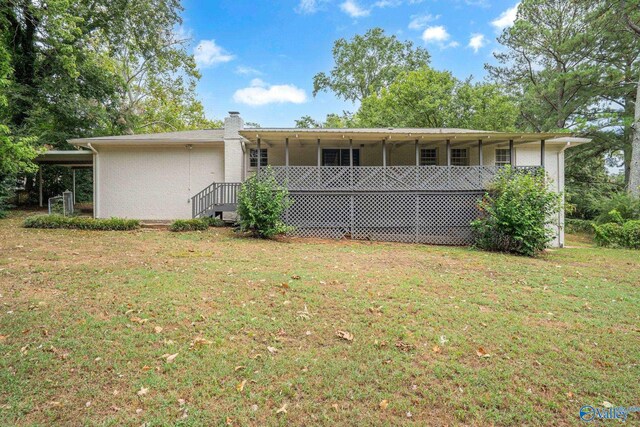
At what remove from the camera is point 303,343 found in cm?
389

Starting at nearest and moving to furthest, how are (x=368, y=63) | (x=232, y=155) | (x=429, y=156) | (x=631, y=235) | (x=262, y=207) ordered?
(x=262, y=207) → (x=631, y=235) → (x=232, y=155) → (x=429, y=156) → (x=368, y=63)

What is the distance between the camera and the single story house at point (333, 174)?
1163 centimetres

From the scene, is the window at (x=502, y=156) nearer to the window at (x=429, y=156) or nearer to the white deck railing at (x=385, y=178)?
the white deck railing at (x=385, y=178)

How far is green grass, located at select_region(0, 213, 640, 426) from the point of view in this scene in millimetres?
2904

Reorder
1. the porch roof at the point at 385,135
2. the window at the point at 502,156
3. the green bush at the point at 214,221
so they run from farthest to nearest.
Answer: the window at the point at 502,156, the green bush at the point at 214,221, the porch roof at the point at 385,135

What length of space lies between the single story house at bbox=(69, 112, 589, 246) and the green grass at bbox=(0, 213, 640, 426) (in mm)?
4735

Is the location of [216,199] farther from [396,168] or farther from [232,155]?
[396,168]

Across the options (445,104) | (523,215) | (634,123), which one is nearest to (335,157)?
(523,215)

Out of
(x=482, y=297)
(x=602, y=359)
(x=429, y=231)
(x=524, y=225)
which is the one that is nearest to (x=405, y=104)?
(x=429, y=231)

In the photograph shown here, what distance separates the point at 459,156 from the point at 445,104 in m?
8.90

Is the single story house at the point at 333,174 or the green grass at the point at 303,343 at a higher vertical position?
the single story house at the point at 333,174

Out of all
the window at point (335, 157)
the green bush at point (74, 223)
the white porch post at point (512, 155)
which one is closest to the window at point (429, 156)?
the white porch post at point (512, 155)

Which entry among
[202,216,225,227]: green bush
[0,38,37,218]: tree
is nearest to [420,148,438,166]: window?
[202,216,225,227]: green bush

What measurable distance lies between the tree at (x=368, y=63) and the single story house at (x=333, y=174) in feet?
69.8
